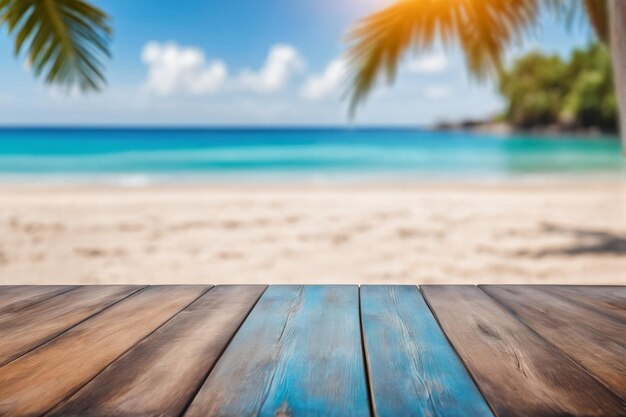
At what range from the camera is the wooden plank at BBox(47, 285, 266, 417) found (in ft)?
2.70

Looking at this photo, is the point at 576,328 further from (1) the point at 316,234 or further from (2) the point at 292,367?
(1) the point at 316,234

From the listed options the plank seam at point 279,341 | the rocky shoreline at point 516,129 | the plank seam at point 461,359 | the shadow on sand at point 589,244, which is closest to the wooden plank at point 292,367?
the plank seam at point 279,341

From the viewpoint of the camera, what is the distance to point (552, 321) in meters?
1.26

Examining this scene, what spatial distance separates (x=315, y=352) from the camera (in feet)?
3.45

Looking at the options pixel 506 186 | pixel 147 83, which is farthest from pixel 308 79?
pixel 506 186

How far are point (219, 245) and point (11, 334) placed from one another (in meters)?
3.17

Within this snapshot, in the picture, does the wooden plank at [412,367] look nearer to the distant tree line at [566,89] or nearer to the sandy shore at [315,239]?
the sandy shore at [315,239]

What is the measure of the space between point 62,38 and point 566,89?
1394 inches

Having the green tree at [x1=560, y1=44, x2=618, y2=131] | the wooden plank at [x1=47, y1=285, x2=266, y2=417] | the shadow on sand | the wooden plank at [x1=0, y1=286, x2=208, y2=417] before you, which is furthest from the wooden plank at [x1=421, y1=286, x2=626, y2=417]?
the green tree at [x1=560, y1=44, x2=618, y2=131]

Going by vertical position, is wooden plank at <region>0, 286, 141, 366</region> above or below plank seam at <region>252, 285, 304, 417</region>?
above

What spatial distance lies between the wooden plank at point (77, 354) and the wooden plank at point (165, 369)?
3cm

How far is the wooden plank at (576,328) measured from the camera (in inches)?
38.6

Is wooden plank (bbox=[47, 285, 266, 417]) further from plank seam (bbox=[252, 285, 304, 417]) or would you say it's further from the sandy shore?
the sandy shore

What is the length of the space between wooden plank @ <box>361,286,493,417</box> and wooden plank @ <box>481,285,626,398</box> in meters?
0.25
